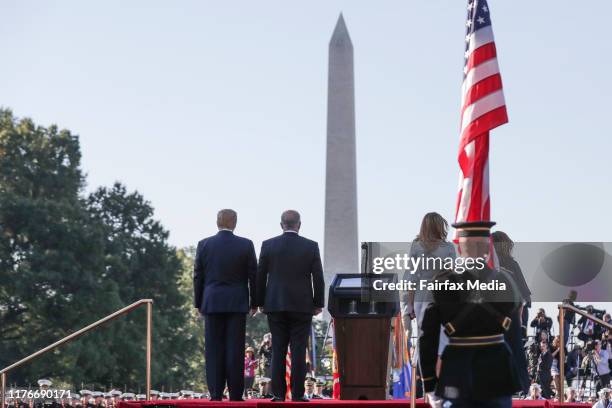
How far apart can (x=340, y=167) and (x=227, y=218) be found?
4265cm

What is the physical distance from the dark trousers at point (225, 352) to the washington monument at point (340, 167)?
4075 cm

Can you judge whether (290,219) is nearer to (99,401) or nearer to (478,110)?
(478,110)

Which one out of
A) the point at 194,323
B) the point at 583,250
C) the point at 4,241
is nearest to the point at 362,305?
the point at 583,250

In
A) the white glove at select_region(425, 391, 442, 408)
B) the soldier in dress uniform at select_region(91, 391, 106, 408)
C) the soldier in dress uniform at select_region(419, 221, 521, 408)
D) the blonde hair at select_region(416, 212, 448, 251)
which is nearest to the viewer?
the soldier in dress uniform at select_region(419, 221, 521, 408)

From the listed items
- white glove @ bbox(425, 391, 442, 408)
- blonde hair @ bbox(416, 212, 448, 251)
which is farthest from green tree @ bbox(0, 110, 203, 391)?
white glove @ bbox(425, 391, 442, 408)

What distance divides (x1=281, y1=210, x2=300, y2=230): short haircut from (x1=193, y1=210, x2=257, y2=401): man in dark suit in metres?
0.42

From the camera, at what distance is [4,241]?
52906 mm

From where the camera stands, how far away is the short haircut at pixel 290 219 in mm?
13125

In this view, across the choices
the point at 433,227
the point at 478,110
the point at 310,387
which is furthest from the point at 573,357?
the point at 433,227

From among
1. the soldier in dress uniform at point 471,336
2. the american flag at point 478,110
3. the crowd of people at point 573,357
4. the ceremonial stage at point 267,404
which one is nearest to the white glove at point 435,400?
the soldier in dress uniform at point 471,336

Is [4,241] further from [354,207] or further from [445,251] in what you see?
[445,251]

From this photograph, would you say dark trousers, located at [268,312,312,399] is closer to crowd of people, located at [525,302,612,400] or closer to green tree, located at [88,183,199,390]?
crowd of people, located at [525,302,612,400]

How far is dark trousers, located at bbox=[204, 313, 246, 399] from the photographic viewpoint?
13.1 m

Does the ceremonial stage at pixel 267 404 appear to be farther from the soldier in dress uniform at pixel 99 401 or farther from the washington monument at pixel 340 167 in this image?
the washington monument at pixel 340 167
